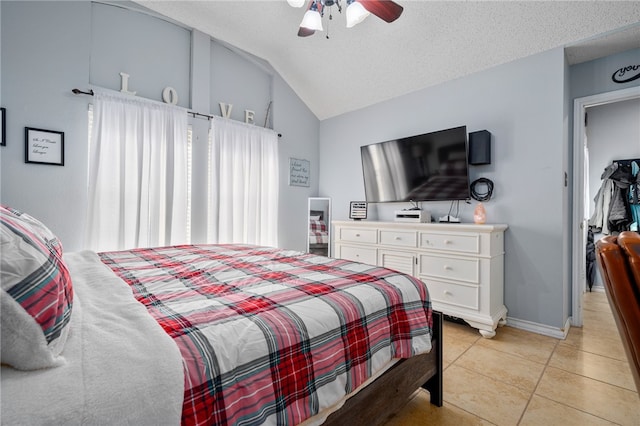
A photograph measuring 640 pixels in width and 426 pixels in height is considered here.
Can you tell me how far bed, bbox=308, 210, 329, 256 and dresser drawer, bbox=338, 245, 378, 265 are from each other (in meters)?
0.75

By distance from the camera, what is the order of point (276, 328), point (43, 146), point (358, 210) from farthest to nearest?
1. point (358, 210)
2. point (43, 146)
3. point (276, 328)

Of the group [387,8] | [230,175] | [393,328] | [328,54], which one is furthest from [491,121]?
[230,175]

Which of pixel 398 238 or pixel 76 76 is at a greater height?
pixel 76 76

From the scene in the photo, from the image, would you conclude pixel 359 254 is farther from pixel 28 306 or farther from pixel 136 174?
pixel 28 306

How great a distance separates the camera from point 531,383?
1782 mm

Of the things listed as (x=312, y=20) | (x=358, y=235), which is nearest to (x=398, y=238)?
(x=358, y=235)

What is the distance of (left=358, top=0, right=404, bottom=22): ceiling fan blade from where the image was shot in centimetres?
187

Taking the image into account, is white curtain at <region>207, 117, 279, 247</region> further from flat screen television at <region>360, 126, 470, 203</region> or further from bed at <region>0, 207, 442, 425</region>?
bed at <region>0, 207, 442, 425</region>

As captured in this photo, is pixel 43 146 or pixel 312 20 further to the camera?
pixel 43 146

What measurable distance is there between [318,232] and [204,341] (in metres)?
3.56

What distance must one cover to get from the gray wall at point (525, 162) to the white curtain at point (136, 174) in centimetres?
285

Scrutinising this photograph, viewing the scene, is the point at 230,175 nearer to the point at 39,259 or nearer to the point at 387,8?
the point at 387,8

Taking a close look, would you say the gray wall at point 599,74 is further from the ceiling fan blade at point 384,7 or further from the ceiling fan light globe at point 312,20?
the ceiling fan light globe at point 312,20

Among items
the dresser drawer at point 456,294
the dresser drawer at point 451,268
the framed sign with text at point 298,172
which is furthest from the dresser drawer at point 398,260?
the framed sign with text at point 298,172
